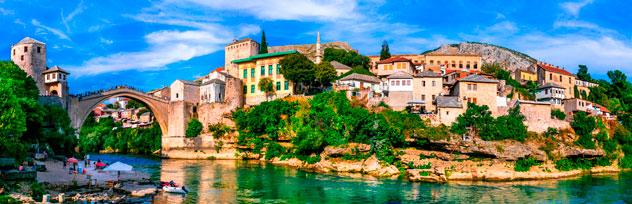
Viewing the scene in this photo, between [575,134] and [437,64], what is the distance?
80.2 ft

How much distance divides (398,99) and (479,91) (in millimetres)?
6715

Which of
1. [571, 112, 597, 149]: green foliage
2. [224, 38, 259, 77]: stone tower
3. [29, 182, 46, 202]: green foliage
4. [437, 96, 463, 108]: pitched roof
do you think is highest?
[224, 38, 259, 77]: stone tower

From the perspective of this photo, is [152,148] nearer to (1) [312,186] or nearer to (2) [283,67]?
(2) [283,67]

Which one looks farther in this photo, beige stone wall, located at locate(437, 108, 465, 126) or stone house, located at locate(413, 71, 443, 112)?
stone house, located at locate(413, 71, 443, 112)

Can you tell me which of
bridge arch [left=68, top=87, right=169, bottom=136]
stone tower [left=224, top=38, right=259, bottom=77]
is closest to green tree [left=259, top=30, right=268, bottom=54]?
stone tower [left=224, top=38, right=259, bottom=77]

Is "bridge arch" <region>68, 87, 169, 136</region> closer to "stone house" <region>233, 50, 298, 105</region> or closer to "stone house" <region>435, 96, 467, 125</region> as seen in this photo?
"stone house" <region>233, 50, 298, 105</region>

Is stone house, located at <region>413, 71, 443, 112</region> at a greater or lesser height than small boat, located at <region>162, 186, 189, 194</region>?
greater

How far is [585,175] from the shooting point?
138 feet

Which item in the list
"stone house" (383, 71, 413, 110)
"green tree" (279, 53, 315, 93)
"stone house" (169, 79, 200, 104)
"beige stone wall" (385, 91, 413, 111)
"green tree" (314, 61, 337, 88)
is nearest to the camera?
"beige stone wall" (385, 91, 413, 111)

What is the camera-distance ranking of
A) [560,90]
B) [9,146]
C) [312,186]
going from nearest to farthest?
Result: 1. [9,146]
2. [312,186]
3. [560,90]

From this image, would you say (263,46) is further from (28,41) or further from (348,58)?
(28,41)

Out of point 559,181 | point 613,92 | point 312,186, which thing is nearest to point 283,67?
point 312,186

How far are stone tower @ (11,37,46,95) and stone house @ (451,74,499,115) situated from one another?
34.3 m

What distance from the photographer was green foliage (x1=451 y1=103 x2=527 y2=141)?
43125 mm
